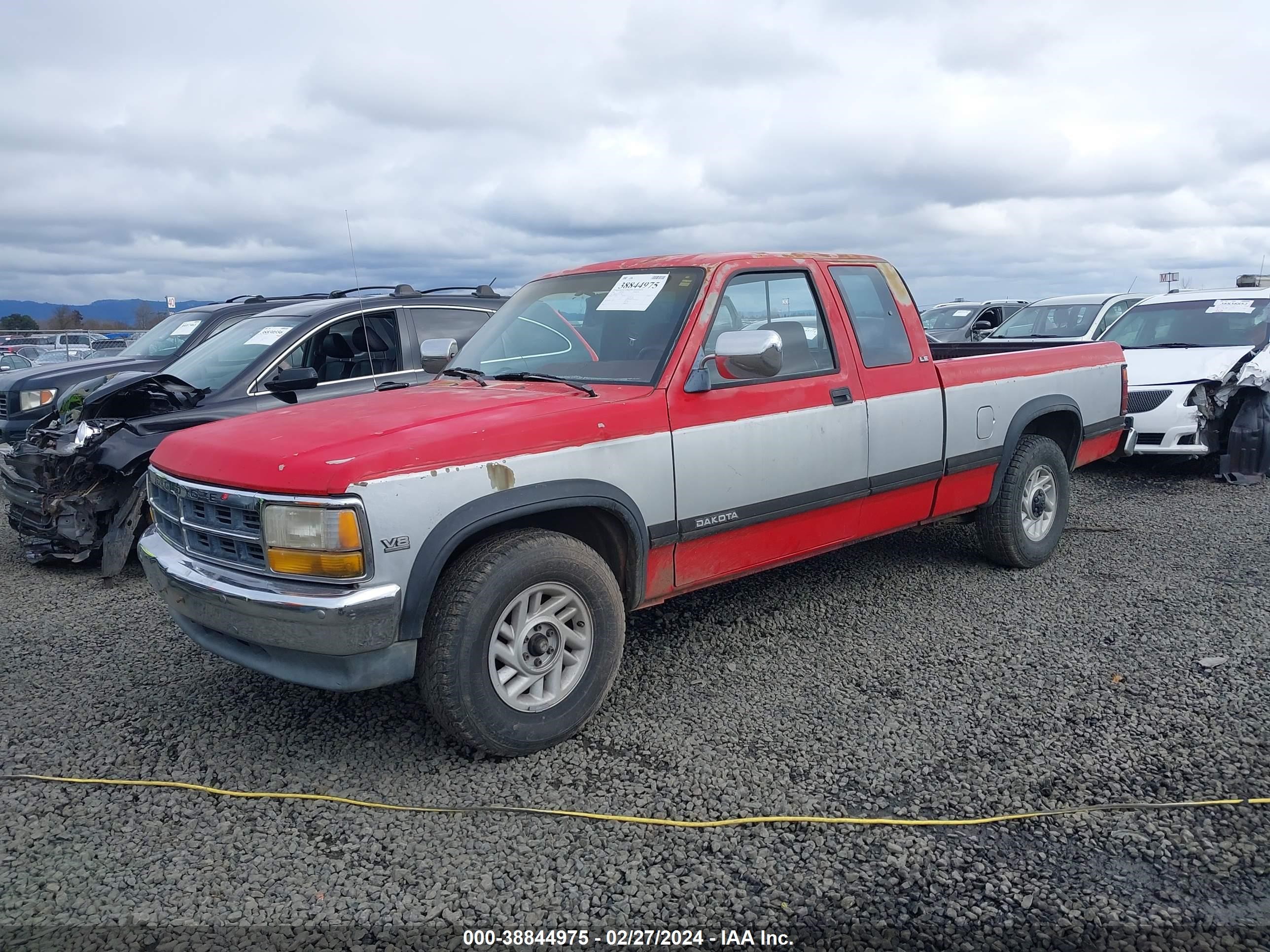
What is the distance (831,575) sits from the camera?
5.75 metres

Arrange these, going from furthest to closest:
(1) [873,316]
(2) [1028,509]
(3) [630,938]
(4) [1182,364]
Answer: (4) [1182,364], (2) [1028,509], (1) [873,316], (3) [630,938]

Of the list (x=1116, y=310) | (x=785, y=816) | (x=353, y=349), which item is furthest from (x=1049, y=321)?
(x=785, y=816)

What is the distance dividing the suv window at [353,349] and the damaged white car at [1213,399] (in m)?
6.65

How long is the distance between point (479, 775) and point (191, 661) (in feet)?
6.70

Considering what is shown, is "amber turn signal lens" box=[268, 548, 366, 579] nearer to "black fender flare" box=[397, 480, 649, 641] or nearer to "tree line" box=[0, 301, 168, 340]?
"black fender flare" box=[397, 480, 649, 641]

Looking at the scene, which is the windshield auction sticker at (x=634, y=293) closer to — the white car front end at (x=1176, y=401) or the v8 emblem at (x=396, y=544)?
the v8 emblem at (x=396, y=544)

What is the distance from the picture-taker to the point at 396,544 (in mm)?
3094

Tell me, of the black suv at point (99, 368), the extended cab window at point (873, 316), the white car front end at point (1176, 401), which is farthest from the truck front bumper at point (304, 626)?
the white car front end at point (1176, 401)

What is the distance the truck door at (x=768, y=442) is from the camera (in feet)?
12.9

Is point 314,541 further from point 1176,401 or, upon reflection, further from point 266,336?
point 1176,401

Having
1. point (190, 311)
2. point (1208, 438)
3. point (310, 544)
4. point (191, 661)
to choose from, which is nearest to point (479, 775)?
point (310, 544)

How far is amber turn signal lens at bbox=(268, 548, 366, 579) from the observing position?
10.0 ft

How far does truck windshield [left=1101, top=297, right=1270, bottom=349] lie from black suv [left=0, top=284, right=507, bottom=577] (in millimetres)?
7011

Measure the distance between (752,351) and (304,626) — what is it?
1986 mm
